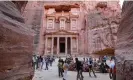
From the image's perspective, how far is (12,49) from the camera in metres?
4.44

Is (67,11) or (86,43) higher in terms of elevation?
(67,11)

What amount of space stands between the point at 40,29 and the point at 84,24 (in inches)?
506

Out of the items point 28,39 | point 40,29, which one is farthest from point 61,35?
point 28,39

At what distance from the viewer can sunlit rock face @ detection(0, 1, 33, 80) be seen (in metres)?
3.98

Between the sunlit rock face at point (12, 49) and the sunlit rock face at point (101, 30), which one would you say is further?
the sunlit rock face at point (101, 30)

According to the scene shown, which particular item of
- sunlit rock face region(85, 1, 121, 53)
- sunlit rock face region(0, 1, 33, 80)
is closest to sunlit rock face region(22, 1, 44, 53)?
sunlit rock face region(85, 1, 121, 53)

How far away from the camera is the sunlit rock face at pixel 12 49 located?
3980 millimetres

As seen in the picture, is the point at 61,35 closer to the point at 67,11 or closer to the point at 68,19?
the point at 68,19

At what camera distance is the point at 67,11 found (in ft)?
173

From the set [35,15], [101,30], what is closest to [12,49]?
[101,30]

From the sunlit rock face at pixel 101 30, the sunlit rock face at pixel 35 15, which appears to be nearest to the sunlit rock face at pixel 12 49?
the sunlit rock face at pixel 101 30

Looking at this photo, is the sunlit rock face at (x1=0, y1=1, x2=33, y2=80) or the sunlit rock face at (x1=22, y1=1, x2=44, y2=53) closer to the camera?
the sunlit rock face at (x1=0, y1=1, x2=33, y2=80)

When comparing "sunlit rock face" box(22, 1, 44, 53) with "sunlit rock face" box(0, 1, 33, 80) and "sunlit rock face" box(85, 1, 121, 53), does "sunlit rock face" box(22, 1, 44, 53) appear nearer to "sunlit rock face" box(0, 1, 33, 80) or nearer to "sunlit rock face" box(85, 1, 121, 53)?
"sunlit rock face" box(85, 1, 121, 53)

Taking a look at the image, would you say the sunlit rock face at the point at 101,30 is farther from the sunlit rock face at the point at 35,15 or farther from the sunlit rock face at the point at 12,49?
the sunlit rock face at the point at 12,49
